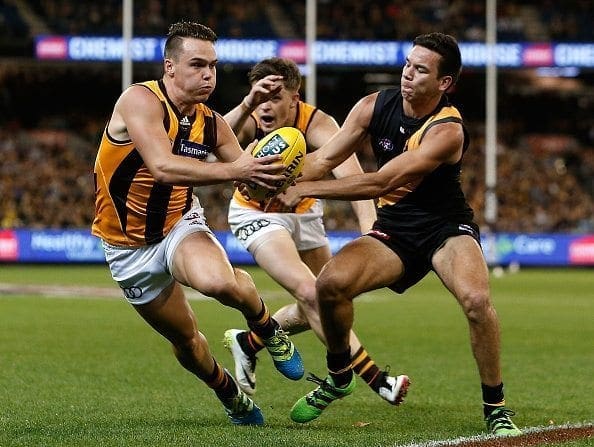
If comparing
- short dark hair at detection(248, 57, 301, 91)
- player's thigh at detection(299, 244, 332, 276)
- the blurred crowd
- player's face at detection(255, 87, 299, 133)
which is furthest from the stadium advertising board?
short dark hair at detection(248, 57, 301, 91)

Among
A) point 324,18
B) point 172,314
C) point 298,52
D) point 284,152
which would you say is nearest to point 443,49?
point 284,152

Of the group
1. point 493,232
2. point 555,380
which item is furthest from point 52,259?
point 555,380

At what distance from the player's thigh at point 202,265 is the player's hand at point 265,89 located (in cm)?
102

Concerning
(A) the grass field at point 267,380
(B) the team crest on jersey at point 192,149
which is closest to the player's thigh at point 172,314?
(A) the grass field at point 267,380

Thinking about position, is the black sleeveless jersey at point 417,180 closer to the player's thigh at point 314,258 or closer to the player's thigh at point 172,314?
the player's thigh at point 172,314

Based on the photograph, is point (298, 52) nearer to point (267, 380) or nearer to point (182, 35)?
point (267, 380)

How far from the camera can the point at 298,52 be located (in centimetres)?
3139

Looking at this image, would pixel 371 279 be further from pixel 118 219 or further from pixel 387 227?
pixel 118 219

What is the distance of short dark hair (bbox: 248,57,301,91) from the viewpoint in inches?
345

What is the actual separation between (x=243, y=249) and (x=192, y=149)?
23.0 metres

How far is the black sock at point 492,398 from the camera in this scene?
7.02 m

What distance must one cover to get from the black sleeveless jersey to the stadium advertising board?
857 inches

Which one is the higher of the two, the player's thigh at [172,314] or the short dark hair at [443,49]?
the short dark hair at [443,49]

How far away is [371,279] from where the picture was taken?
282 inches
